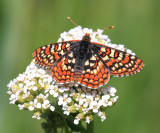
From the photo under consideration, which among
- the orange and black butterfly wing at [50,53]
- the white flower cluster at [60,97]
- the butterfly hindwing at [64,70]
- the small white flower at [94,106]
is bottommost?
the small white flower at [94,106]

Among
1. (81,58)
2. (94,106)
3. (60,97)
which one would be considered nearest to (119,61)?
(81,58)

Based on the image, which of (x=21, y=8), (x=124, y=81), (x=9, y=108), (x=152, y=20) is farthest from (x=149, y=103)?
(x=21, y=8)

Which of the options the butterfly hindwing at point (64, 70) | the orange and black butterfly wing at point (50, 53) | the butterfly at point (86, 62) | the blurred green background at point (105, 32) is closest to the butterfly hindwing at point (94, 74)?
the butterfly at point (86, 62)

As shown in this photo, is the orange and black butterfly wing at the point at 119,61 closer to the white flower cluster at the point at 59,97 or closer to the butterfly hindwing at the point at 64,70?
the white flower cluster at the point at 59,97

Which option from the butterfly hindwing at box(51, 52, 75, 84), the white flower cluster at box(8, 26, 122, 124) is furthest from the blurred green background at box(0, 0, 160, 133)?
the butterfly hindwing at box(51, 52, 75, 84)

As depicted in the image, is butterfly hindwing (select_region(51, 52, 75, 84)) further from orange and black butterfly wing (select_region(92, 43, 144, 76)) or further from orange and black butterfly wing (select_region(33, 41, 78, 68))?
orange and black butterfly wing (select_region(92, 43, 144, 76))

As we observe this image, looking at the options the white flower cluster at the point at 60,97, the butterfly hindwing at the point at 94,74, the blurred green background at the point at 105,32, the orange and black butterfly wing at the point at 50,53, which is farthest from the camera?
the blurred green background at the point at 105,32
